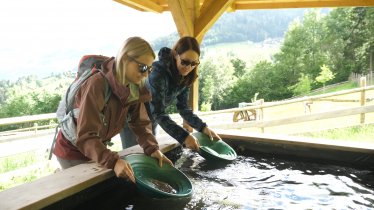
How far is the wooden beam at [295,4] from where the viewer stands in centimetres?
371

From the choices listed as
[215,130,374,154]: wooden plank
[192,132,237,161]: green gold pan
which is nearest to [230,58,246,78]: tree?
[215,130,374,154]: wooden plank

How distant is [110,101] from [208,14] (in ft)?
7.81

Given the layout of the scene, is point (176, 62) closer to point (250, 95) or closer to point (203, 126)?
point (203, 126)

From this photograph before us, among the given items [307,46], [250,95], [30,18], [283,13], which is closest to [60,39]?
[30,18]

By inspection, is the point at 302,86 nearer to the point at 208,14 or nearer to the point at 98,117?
the point at 208,14

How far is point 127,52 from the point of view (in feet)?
5.38

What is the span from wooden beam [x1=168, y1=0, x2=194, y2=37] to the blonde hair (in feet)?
5.70

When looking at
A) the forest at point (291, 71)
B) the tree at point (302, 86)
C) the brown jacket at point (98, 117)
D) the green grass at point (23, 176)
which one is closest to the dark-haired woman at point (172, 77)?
the brown jacket at point (98, 117)

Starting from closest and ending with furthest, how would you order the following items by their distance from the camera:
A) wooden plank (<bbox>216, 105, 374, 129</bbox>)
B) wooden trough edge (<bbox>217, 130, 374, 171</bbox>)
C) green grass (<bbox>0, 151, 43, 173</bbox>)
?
wooden trough edge (<bbox>217, 130, 374, 171</bbox>), wooden plank (<bbox>216, 105, 374, 129</bbox>), green grass (<bbox>0, 151, 43, 173</bbox>)

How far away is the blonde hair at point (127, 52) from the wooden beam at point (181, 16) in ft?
5.70

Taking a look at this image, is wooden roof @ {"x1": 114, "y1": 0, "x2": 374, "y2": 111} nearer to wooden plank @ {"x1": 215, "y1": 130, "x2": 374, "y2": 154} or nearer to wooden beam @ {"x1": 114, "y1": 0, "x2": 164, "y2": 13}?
wooden beam @ {"x1": 114, "y1": 0, "x2": 164, "y2": 13}

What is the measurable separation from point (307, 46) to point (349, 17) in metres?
5.00

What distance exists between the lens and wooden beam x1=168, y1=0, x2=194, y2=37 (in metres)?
3.35

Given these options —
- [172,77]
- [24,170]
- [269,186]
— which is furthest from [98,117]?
[24,170]
